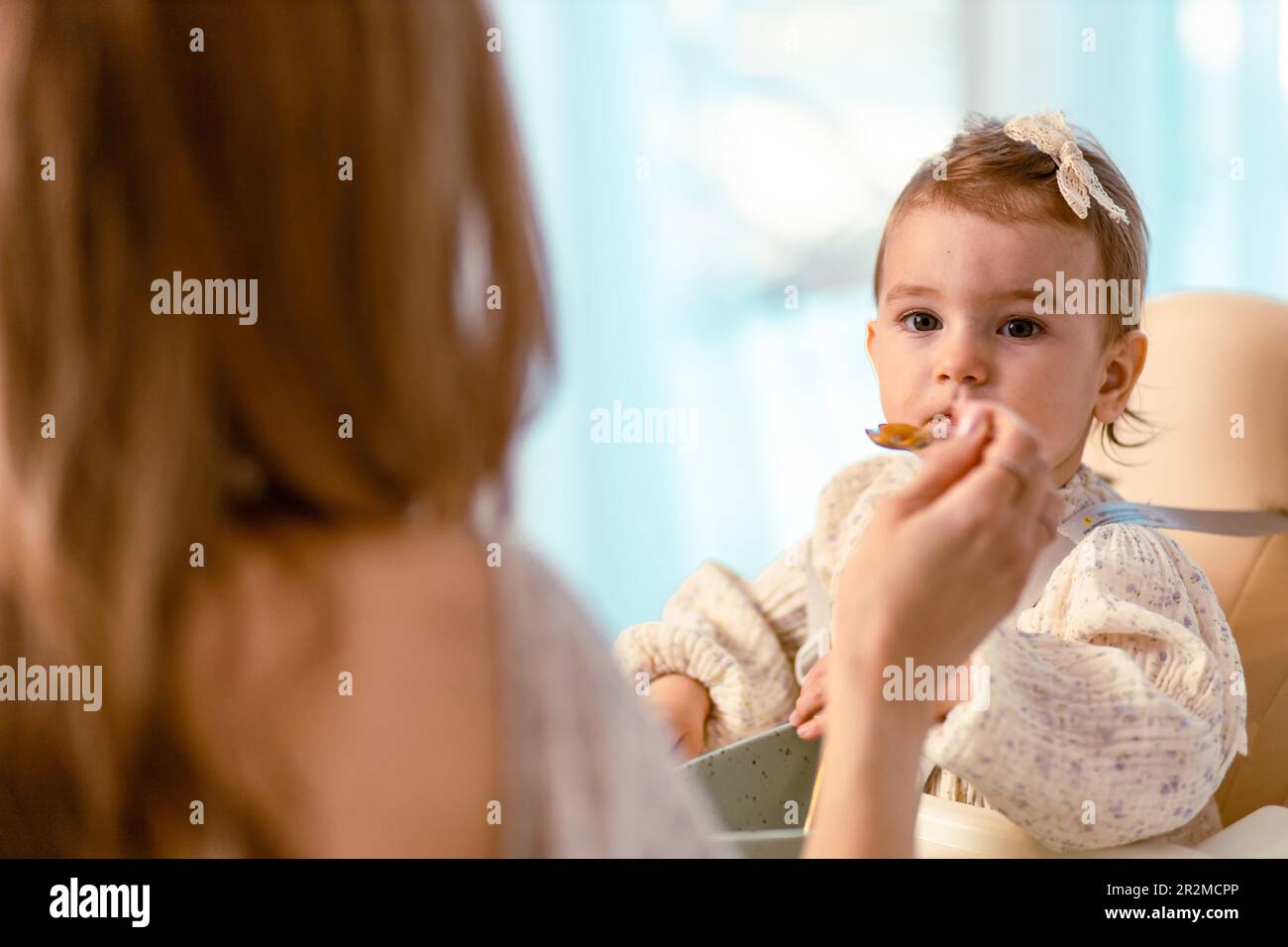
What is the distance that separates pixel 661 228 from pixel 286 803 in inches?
72.4

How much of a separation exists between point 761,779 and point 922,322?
344 millimetres

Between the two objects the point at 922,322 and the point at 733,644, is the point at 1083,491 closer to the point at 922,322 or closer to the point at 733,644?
the point at 922,322

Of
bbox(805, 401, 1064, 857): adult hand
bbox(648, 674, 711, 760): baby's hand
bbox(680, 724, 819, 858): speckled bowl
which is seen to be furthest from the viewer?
bbox(648, 674, 711, 760): baby's hand

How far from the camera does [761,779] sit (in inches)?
32.8

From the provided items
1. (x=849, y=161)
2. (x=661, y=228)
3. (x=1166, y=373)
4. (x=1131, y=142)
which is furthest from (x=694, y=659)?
(x=1131, y=142)

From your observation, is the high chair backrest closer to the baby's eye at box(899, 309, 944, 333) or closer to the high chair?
the high chair

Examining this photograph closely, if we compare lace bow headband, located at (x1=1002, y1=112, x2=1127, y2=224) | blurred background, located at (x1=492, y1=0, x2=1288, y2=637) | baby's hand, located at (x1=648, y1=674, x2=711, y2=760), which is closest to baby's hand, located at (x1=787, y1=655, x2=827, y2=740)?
baby's hand, located at (x1=648, y1=674, x2=711, y2=760)

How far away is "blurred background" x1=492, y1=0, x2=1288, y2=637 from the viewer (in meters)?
2.10

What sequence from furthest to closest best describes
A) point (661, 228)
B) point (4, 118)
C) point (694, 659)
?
point (661, 228), point (694, 659), point (4, 118)

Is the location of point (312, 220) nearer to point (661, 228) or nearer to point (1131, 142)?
point (661, 228)

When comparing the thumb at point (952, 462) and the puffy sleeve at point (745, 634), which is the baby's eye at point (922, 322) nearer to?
the puffy sleeve at point (745, 634)

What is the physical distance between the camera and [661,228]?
7.01 ft

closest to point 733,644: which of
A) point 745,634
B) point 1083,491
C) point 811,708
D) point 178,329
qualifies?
point 745,634

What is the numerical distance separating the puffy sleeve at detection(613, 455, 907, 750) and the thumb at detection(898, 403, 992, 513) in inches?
15.4
